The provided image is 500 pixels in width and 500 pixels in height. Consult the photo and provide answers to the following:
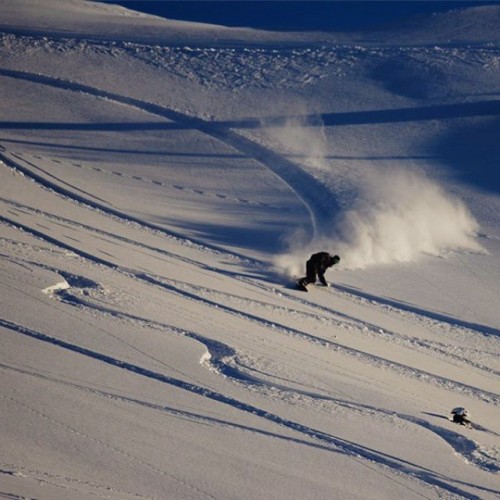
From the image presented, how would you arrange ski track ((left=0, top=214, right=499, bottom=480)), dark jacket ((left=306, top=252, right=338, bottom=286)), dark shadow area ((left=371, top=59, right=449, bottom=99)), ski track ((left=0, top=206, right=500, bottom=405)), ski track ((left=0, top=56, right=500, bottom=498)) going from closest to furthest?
ski track ((left=0, top=56, right=500, bottom=498)), ski track ((left=0, top=214, right=499, bottom=480)), ski track ((left=0, top=206, right=500, bottom=405)), dark jacket ((left=306, top=252, right=338, bottom=286)), dark shadow area ((left=371, top=59, right=449, bottom=99))

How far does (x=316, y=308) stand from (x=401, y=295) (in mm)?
2019

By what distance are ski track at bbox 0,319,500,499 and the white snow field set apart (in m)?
0.02

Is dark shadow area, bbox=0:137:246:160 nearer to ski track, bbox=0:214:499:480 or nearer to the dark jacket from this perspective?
the dark jacket

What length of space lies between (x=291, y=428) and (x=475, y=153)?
571 inches

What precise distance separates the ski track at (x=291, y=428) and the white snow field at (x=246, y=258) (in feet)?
0.08

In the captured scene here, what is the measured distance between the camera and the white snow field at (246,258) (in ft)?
22.6

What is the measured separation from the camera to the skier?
42.7 ft

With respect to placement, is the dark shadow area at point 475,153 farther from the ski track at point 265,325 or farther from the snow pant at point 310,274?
the snow pant at point 310,274

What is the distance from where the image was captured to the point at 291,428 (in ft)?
24.5

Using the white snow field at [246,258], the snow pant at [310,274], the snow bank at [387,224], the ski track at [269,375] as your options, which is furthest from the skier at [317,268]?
the ski track at [269,375]

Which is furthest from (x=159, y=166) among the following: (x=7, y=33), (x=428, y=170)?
(x=7, y=33)

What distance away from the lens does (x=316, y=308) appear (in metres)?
12.2

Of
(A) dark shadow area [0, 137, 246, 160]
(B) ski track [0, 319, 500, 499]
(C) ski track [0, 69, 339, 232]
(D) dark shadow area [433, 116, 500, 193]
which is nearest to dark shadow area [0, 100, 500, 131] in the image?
(C) ski track [0, 69, 339, 232]

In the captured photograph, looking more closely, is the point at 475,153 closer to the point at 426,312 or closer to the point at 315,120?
the point at 315,120
